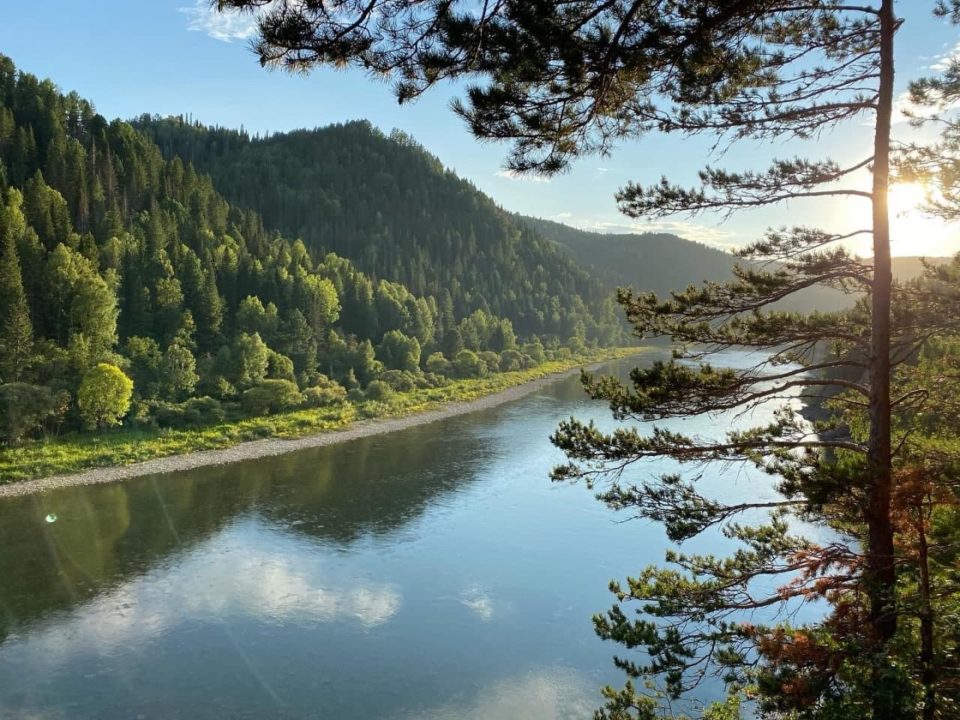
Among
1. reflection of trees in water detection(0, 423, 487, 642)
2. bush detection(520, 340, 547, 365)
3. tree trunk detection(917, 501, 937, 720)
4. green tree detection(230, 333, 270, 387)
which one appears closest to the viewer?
tree trunk detection(917, 501, 937, 720)

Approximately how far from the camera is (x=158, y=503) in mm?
28656

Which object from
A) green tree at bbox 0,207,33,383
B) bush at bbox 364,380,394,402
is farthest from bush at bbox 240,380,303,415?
green tree at bbox 0,207,33,383

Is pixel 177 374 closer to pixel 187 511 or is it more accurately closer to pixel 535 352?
pixel 187 511

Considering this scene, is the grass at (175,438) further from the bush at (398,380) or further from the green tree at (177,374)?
the green tree at (177,374)

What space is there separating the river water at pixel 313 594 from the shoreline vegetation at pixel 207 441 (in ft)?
7.12

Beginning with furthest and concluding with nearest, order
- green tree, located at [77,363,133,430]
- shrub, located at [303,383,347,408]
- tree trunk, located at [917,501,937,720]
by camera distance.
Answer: shrub, located at [303,383,347,408] → green tree, located at [77,363,133,430] → tree trunk, located at [917,501,937,720]

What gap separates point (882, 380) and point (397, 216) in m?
121

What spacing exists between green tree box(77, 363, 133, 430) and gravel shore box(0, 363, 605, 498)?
4.82 meters

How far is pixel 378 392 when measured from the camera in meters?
53.2

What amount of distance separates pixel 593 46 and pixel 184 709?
15337 millimetres

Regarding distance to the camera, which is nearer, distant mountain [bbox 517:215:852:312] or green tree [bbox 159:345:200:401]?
green tree [bbox 159:345:200:401]

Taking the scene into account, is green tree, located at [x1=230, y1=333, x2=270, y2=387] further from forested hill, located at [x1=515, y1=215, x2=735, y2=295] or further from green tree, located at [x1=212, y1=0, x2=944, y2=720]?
forested hill, located at [x1=515, y1=215, x2=735, y2=295]

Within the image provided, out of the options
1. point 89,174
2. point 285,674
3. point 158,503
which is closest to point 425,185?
point 89,174

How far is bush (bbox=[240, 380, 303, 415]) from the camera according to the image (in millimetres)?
45188
